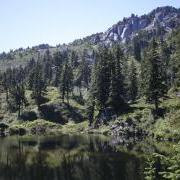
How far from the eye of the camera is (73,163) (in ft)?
166

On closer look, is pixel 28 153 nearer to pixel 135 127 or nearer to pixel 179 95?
pixel 135 127

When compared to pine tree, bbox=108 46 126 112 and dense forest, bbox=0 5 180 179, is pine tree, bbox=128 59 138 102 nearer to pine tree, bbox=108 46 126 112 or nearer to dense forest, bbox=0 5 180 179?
→ dense forest, bbox=0 5 180 179

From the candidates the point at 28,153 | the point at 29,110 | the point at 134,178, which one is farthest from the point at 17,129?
the point at 134,178

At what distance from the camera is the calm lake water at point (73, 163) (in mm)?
41156

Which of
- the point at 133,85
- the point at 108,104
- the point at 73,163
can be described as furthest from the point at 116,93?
the point at 73,163

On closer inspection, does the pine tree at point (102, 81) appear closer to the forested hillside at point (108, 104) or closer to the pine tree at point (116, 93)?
the forested hillside at point (108, 104)

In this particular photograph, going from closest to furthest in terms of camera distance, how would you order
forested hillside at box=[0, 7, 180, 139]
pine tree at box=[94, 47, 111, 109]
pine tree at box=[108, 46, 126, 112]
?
forested hillside at box=[0, 7, 180, 139]
pine tree at box=[108, 46, 126, 112]
pine tree at box=[94, 47, 111, 109]

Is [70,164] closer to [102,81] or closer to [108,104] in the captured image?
[108,104]

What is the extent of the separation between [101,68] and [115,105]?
1245 centimetres

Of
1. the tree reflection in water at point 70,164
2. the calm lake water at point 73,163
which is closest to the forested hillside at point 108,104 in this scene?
the calm lake water at point 73,163

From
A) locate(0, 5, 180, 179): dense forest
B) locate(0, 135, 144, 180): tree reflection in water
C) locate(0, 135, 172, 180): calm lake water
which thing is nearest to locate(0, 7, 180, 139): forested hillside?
locate(0, 5, 180, 179): dense forest

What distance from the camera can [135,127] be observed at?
86.4 m

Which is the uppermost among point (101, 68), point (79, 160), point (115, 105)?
point (101, 68)

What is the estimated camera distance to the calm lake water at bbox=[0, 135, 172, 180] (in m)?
41.2
